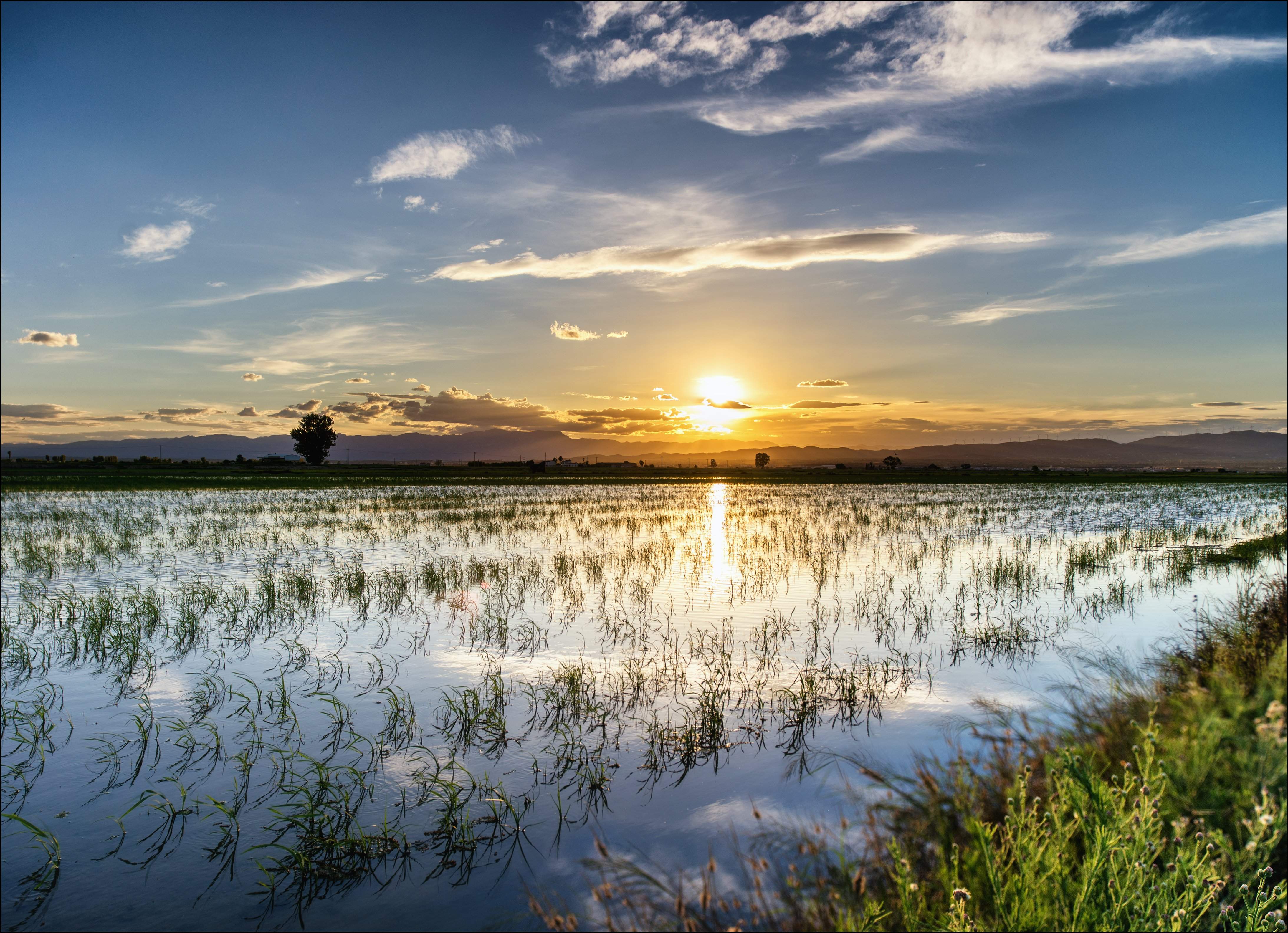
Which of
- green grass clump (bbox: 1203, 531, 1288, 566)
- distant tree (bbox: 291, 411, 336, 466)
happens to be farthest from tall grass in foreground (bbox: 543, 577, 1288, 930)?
distant tree (bbox: 291, 411, 336, 466)

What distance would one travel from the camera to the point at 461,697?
28.0 ft

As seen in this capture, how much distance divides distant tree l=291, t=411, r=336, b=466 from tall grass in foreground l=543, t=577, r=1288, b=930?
13384 cm

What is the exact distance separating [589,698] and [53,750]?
557cm

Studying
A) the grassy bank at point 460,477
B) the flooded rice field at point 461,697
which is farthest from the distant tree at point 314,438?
the flooded rice field at point 461,697

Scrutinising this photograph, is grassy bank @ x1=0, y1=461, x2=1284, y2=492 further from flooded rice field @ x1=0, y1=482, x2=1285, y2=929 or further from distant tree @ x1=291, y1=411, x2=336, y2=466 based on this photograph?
flooded rice field @ x1=0, y1=482, x2=1285, y2=929

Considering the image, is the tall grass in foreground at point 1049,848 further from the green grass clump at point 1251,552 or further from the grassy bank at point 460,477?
the grassy bank at point 460,477

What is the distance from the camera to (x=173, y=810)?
234 inches

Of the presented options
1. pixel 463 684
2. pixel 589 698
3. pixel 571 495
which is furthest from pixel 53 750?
pixel 571 495

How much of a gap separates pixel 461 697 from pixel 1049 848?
6436mm

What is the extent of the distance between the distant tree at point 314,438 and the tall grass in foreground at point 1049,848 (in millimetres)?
133842

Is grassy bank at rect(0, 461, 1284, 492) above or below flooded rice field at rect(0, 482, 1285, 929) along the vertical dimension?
above

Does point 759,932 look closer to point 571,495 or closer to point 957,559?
point 957,559

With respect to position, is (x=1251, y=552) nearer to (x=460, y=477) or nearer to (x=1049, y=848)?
(x=1049, y=848)

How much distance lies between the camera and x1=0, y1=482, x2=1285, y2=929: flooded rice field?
17.3 ft
